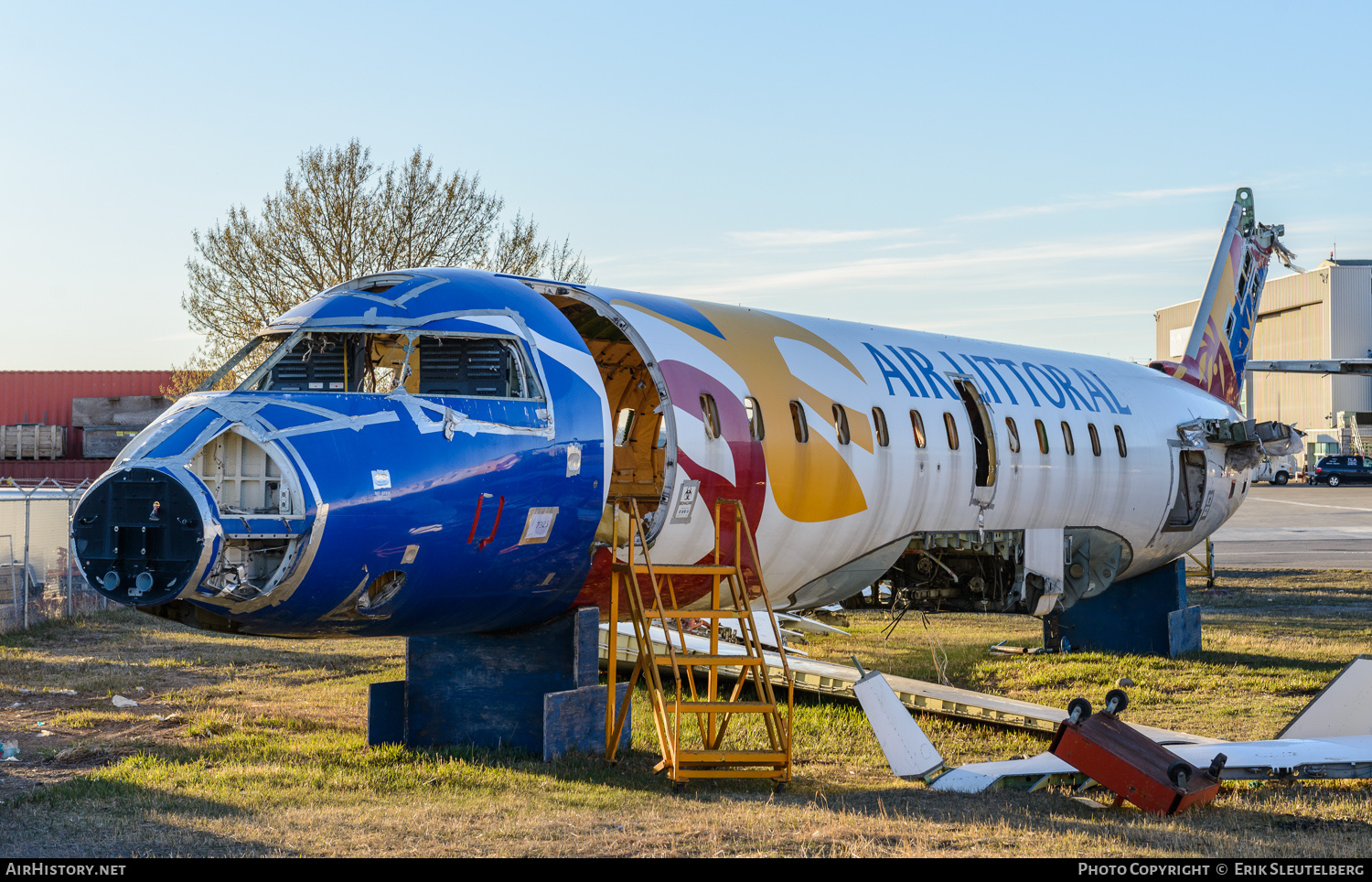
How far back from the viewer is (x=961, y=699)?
1491 centimetres

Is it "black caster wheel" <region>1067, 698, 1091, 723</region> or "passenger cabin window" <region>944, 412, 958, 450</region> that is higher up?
"passenger cabin window" <region>944, 412, 958, 450</region>

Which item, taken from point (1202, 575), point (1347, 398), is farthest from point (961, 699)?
point (1347, 398)

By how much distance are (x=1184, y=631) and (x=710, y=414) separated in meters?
12.3

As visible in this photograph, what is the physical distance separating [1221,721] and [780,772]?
6.87 m

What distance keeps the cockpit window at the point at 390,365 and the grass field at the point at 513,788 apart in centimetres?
330

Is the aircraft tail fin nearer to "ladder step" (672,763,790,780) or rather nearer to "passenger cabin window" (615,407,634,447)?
"passenger cabin window" (615,407,634,447)

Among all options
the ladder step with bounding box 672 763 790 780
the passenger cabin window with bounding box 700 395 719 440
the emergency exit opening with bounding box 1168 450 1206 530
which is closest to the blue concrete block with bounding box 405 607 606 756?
the ladder step with bounding box 672 763 790 780

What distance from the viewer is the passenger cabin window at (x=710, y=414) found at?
12.1 metres

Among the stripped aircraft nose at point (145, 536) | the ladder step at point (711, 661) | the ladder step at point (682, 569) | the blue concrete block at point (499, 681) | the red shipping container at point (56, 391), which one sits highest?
the red shipping container at point (56, 391)

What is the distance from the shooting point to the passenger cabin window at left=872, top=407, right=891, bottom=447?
14062 millimetres

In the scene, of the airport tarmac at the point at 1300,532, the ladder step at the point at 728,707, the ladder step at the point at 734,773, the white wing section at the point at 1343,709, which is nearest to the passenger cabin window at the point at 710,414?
the ladder step at the point at 728,707

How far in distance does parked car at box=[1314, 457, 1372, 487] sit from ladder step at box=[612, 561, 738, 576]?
75.4 metres

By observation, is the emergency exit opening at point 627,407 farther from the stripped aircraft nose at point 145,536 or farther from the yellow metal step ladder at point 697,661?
the stripped aircraft nose at point 145,536

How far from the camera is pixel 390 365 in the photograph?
10695 mm
